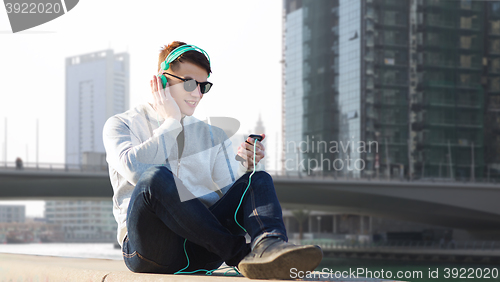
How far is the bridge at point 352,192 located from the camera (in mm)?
28141

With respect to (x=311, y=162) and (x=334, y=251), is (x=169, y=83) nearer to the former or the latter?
(x=334, y=251)

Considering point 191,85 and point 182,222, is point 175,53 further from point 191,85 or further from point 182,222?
point 182,222

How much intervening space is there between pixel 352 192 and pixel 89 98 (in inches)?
1710

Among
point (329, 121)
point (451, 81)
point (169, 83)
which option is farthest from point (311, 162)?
point (169, 83)

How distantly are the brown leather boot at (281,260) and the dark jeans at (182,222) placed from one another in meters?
0.11

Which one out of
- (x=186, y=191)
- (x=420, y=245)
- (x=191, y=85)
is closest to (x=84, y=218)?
(x=420, y=245)

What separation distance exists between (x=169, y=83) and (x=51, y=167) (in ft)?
88.6

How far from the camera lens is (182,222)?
2330mm

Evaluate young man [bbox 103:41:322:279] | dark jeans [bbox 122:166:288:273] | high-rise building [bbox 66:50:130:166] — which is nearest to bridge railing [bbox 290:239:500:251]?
high-rise building [bbox 66:50:130:166]

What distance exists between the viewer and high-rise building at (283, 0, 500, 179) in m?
50.4

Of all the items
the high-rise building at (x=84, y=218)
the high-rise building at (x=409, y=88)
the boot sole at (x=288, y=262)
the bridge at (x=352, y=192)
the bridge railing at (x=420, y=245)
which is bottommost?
the high-rise building at (x=84, y=218)

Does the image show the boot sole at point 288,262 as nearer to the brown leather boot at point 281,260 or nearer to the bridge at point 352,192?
the brown leather boot at point 281,260

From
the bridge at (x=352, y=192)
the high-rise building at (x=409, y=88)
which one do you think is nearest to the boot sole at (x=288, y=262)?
the bridge at (x=352, y=192)

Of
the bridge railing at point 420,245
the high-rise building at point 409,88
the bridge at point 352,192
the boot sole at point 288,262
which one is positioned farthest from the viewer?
the high-rise building at point 409,88
